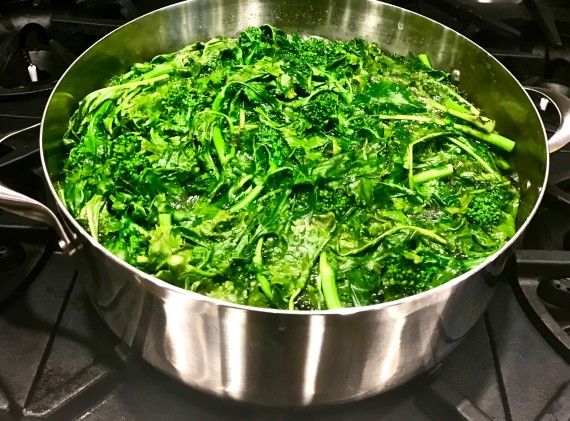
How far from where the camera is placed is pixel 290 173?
59.3 inches

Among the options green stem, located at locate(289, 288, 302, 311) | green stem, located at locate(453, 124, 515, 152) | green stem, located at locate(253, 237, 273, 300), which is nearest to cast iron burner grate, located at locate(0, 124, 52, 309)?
green stem, located at locate(253, 237, 273, 300)

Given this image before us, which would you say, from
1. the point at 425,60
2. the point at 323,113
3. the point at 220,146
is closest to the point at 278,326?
the point at 220,146

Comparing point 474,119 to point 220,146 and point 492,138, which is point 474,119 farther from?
point 220,146

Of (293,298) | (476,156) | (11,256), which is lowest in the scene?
(11,256)

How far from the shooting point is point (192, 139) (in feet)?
5.37

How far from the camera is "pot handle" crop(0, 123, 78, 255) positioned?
114 centimetres

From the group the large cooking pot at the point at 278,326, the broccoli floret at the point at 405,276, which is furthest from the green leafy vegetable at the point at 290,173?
the large cooking pot at the point at 278,326

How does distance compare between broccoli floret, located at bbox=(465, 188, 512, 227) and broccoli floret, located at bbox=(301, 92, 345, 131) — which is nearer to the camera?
broccoli floret, located at bbox=(465, 188, 512, 227)

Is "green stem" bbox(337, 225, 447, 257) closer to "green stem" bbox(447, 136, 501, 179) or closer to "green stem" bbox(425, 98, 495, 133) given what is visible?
"green stem" bbox(447, 136, 501, 179)

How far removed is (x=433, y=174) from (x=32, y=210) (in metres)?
1.08

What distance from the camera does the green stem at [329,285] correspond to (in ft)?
4.03

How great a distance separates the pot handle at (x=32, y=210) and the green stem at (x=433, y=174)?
939 mm

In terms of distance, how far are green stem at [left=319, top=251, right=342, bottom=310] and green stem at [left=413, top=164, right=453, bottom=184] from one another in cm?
46

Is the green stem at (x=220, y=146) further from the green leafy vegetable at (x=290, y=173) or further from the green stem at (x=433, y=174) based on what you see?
the green stem at (x=433, y=174)
